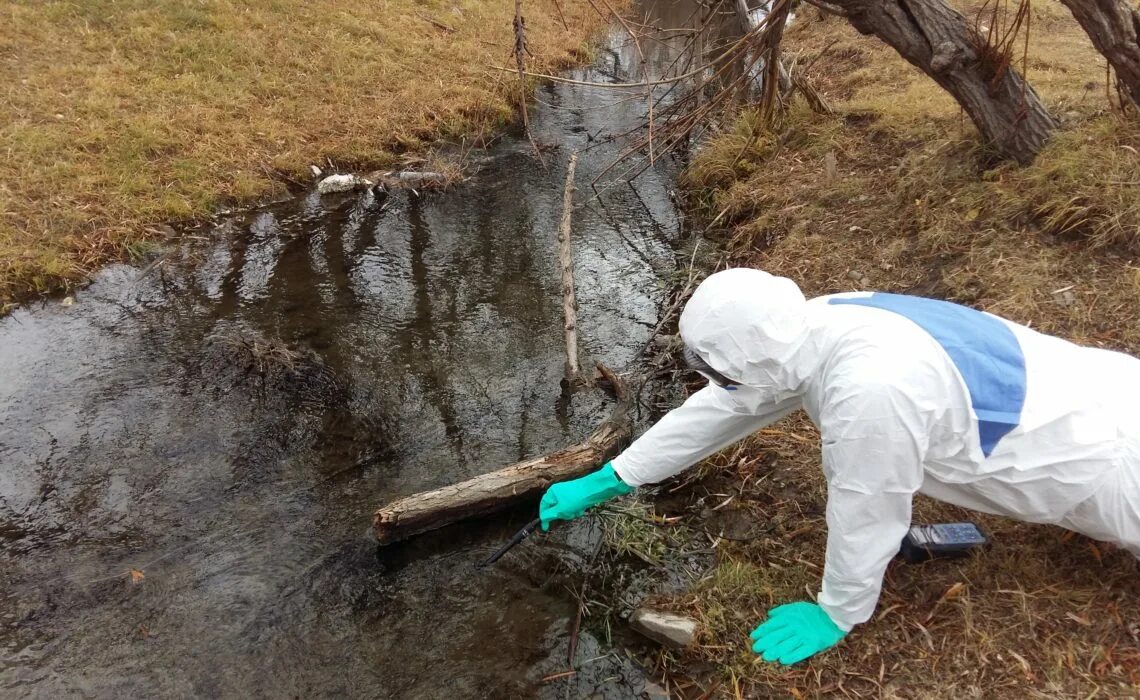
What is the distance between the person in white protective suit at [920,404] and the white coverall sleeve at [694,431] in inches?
10.2

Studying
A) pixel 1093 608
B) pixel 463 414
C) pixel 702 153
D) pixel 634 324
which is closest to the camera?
pixel 1093 608

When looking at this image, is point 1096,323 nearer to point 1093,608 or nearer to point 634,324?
point 1093,608

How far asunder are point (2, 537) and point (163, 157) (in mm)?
4872

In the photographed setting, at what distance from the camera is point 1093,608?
243 centimetres

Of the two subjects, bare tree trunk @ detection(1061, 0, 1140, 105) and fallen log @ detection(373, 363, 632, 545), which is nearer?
fallen log @ detection(373, 363, 632, 545)

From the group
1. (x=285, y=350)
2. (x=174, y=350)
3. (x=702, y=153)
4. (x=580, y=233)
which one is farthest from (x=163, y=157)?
(x=702, y=153)

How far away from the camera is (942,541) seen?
2.68 metres

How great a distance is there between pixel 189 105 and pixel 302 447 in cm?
569

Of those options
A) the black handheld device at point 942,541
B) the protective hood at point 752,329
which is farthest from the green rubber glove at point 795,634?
the protective hood at point 752,329

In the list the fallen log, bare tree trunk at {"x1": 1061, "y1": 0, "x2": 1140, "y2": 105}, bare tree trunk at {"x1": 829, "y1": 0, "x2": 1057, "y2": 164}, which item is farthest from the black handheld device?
bare tree trunk at {"x1": 1061, "y1": 0, "x2": 1140, "y2": 105}

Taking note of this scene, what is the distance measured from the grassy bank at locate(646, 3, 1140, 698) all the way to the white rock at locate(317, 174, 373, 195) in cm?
367

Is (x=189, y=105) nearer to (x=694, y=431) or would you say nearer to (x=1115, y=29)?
(x=694, y=431)

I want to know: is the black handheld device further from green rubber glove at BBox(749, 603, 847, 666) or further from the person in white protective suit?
green rubber glove at BBox(749, 603, 847, 666)

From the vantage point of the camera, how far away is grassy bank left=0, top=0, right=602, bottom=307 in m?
6.20
